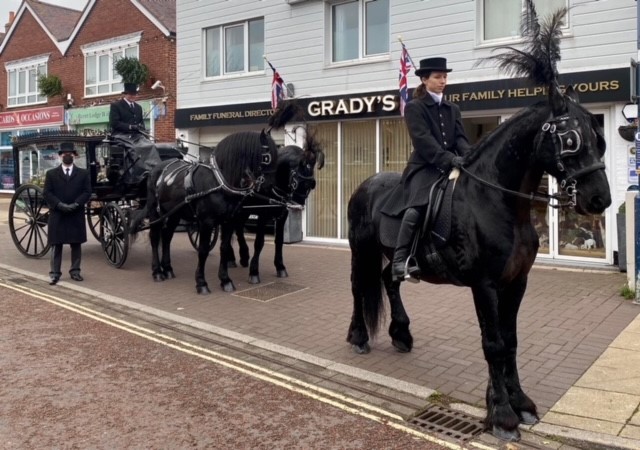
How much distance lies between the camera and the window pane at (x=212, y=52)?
1603 cm

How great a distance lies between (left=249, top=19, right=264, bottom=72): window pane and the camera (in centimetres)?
1508

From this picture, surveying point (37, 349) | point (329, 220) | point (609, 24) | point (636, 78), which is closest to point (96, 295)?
point (37, 349)

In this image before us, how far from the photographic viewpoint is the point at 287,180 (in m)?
9.52

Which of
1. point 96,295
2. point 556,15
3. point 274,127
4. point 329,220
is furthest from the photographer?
point 329,220

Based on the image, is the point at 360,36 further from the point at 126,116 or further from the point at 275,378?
the point at 275,378

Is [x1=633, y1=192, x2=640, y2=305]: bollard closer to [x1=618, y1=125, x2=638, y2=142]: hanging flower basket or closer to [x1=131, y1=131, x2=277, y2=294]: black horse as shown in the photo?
[x1=618, y1=125, x2=638, y2=142]: hanging flower basket

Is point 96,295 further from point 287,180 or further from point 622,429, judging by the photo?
point 622,429

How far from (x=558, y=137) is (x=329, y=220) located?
10.2 metres

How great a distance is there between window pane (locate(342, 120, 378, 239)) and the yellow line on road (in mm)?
7042

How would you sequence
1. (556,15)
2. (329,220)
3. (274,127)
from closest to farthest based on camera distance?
(556,15)
(274,127)
(329,220)

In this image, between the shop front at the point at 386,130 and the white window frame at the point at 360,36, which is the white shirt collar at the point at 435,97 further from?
the white window frame at the point at 360,36

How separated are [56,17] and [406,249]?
27550 mm

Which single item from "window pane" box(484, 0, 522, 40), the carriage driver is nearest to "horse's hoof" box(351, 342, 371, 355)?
the carriage driver

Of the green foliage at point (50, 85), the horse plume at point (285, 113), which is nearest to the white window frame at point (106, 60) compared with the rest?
the green foliage at point (50, 85)
